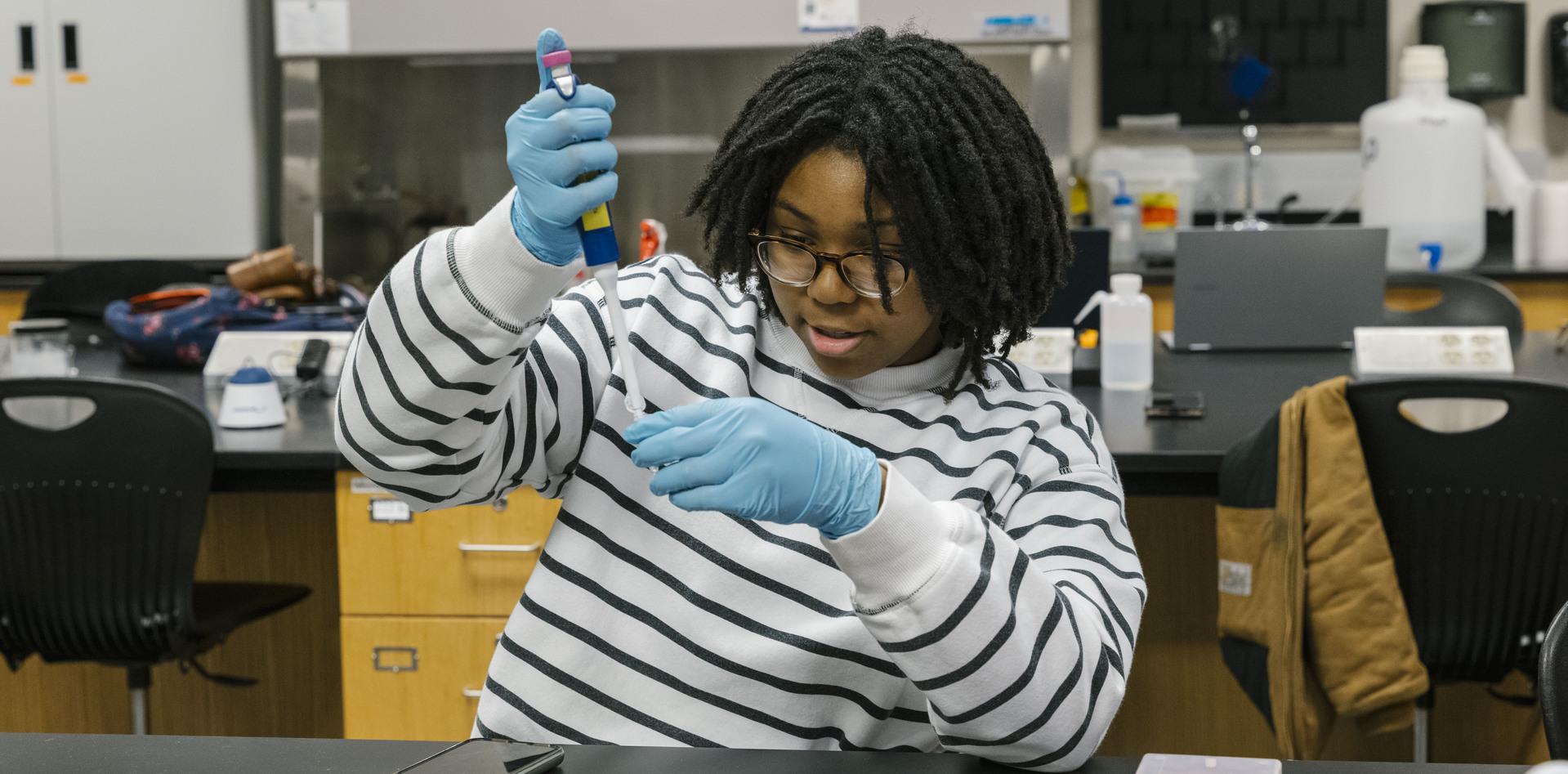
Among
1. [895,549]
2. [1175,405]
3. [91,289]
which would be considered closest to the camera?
[895,549]

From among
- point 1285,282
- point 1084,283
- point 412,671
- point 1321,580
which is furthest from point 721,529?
point 1285,282

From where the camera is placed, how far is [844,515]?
72 centimetres

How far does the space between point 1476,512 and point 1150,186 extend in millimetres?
2403

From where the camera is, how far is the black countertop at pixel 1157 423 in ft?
5.02

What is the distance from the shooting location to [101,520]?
1597mm

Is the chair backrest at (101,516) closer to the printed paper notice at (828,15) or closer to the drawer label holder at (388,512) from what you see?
the drawer label holder at (388,512)

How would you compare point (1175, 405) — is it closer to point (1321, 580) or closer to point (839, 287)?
point (1321, 580)

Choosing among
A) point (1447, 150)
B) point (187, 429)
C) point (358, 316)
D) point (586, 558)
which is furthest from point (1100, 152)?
point (586, 558)

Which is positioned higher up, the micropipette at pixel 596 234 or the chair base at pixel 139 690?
the micropipette at pixel 596 234

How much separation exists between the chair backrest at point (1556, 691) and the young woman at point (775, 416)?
0.24m

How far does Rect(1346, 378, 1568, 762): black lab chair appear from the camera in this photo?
1417 mm

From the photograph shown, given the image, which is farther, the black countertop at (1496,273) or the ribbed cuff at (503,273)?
Result: the black countertop at (1496,273)

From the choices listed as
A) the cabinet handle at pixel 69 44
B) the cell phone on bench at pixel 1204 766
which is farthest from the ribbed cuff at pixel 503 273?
the cabinet handle at pixel 69 44

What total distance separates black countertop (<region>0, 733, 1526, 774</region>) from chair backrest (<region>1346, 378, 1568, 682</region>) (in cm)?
77
